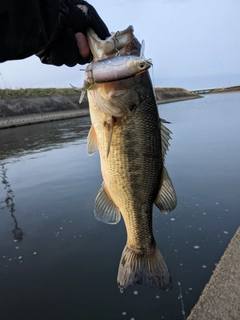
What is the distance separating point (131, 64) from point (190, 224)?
3.90 metres

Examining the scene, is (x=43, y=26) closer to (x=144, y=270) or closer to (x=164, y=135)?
(x=164, y=135)

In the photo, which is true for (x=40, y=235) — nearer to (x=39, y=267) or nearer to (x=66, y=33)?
(x=39, y=267)

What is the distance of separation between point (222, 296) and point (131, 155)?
1591 mm

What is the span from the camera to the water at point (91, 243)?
132 inches

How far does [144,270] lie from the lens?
2.16m

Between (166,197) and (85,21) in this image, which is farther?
(166,197)

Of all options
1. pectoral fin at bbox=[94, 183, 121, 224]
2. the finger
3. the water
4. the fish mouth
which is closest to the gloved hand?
the finger

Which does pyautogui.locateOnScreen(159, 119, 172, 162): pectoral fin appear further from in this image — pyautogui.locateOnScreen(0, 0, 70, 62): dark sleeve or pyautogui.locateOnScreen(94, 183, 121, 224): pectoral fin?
pyautogui.locateOnScreen(0, 0, 70, 62): dark sleeve

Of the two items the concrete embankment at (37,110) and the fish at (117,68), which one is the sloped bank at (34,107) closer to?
the concrete embankment at (37,110)

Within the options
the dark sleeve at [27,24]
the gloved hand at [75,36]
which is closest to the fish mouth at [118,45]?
the gloved hand at [75,36]

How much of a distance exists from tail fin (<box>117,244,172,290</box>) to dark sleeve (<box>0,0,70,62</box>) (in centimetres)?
158

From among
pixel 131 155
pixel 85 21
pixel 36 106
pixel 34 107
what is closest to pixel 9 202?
pixel 131 155

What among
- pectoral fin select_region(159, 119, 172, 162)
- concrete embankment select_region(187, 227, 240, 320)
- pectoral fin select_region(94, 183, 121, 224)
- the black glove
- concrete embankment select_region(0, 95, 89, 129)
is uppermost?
the black glove

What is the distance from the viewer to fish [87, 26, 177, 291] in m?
1.68
